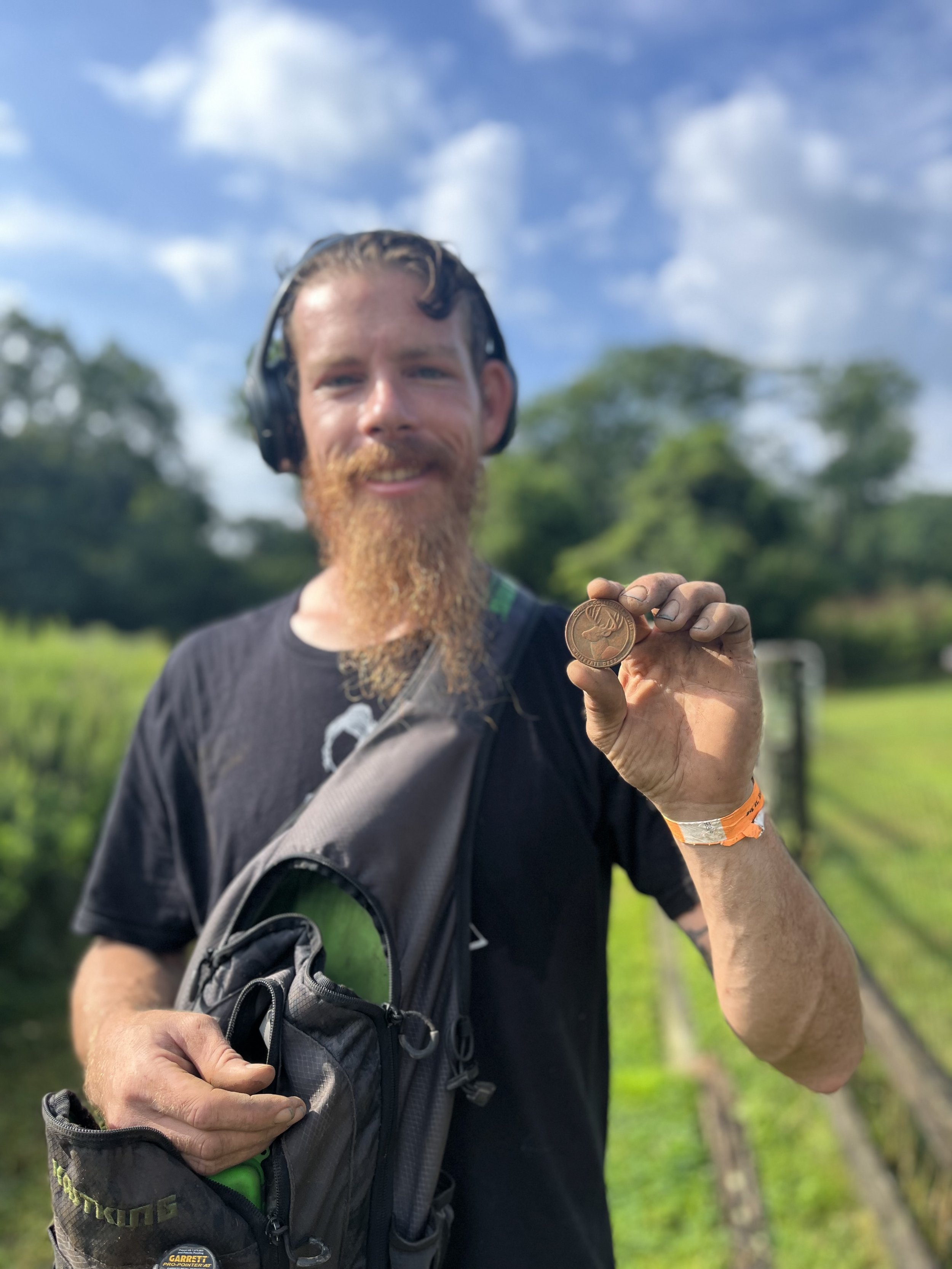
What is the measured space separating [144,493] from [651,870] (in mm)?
43690

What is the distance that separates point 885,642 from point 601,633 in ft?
123

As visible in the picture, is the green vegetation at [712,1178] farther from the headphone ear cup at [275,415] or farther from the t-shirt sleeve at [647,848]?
the headphone ear cup at [275,415]

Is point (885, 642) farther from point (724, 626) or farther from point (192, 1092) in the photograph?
point (192, 1092)

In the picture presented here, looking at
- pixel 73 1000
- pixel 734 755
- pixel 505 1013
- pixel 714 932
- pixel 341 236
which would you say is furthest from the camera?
pixel 341 236

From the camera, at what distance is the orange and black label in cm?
108

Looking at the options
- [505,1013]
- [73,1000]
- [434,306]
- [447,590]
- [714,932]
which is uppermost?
[434,306]

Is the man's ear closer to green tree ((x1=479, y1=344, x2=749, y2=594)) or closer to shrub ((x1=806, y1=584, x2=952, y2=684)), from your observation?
shrub ((x1=806, y1=584, x2=952, y2=684))

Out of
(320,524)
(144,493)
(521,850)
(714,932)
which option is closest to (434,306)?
(320,524)

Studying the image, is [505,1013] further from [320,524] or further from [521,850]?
[320,524]

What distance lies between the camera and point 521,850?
1.52 metres

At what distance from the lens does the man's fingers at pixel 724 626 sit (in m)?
1.21

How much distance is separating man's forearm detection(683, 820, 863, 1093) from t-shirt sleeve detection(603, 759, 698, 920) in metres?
0.14

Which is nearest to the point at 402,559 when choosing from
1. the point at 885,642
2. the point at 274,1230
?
the point at 274,1230

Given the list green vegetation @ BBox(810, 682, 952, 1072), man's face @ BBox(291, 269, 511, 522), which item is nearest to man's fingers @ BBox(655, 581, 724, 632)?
man's face @ BBox(291, 269, 511, 522)
